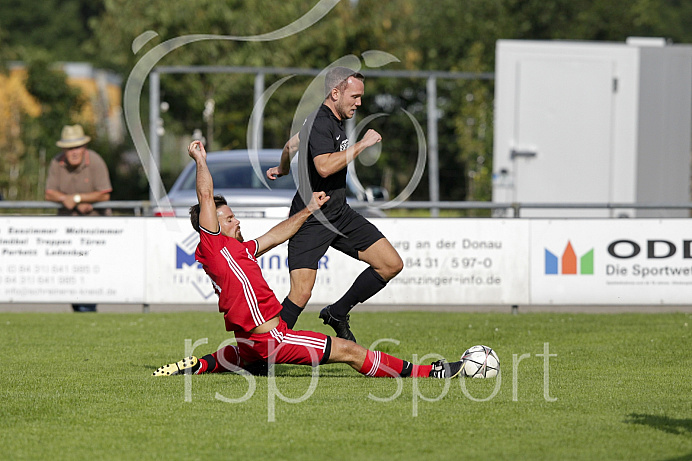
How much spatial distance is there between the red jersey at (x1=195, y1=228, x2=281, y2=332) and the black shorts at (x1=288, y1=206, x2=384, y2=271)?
2.73ft

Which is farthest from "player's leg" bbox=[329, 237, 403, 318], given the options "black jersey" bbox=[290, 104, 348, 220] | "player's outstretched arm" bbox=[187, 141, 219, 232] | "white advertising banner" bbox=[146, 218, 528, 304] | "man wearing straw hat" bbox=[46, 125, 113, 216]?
"man wearing straw hat" bbox=[46, 125, 113, 216]

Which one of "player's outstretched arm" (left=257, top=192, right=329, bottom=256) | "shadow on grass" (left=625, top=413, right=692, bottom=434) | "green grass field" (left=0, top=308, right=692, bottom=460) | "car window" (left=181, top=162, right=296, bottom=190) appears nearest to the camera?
"green grass field" (left=0, top=308, right=692, bottom=460)

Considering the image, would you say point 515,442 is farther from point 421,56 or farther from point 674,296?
point 421,56

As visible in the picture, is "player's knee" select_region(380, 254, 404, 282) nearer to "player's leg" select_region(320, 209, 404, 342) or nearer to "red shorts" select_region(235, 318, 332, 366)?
"player's leg" select_region(320, 209, 404, 342)

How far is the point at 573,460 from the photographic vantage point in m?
4.83

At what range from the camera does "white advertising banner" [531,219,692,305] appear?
12633 mm

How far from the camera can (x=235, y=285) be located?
23.4ft

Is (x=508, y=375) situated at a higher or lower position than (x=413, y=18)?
lower

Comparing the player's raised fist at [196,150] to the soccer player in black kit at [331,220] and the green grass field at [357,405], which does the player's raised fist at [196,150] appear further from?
the green grass field at [357,405]

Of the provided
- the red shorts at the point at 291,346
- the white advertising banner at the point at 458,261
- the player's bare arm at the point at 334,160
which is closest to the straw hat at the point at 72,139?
the white advertising banner at the point at 458,261

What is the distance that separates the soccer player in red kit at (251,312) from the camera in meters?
7.08

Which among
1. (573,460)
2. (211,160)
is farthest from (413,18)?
(573,460)

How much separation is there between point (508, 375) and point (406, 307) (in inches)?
221

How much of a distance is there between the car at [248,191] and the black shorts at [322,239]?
4.39 metres
